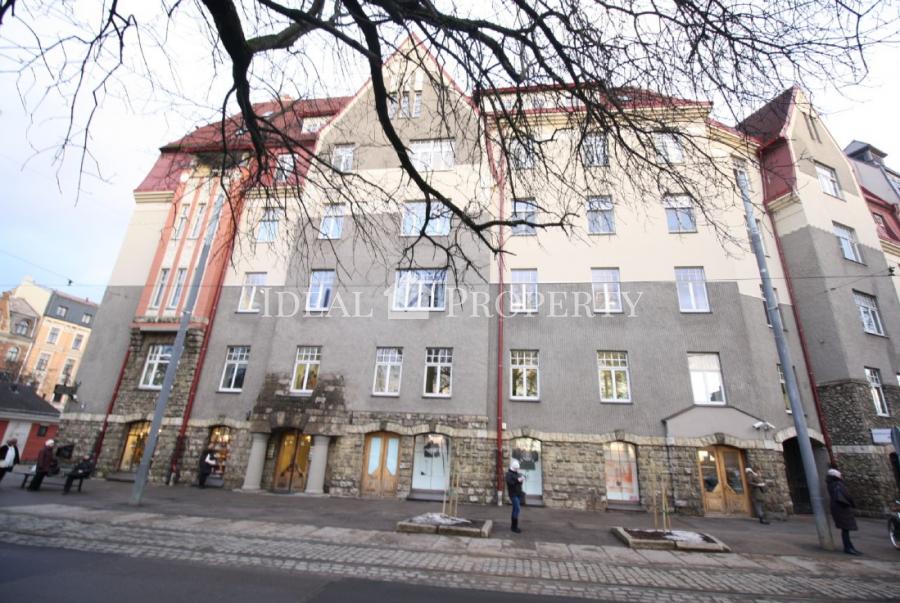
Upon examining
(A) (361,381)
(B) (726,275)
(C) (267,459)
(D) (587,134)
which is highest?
(B) (726,275)

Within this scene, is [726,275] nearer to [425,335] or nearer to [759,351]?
[759,351]

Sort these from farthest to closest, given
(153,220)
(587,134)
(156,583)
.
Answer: (153,220) → (156,583) → (587,134)

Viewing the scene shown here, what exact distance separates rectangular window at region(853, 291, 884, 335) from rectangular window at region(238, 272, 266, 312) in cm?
2668

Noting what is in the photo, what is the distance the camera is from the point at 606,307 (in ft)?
55.3

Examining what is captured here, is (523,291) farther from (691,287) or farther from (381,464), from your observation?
(381,464)

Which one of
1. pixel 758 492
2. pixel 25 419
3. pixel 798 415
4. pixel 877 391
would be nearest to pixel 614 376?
Result: pixel 758 492

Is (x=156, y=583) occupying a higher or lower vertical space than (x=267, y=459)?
lower

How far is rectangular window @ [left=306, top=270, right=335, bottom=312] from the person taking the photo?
18.3 metres

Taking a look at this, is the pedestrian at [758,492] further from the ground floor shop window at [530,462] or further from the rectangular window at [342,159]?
the rectangular window at [342,159]

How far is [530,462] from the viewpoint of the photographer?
15.4 meters

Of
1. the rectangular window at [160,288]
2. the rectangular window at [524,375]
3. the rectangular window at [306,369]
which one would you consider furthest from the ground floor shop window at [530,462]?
the rectangular window at [160,288]

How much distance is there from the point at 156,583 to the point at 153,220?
22139 mm

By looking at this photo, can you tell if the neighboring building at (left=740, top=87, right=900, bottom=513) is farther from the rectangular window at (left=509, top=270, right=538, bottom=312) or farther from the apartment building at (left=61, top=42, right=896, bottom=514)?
the rectangular window at (left=509, top=270, right=538, bottom=312)

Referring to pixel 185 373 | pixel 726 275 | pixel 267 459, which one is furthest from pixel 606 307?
pixel 185 373
